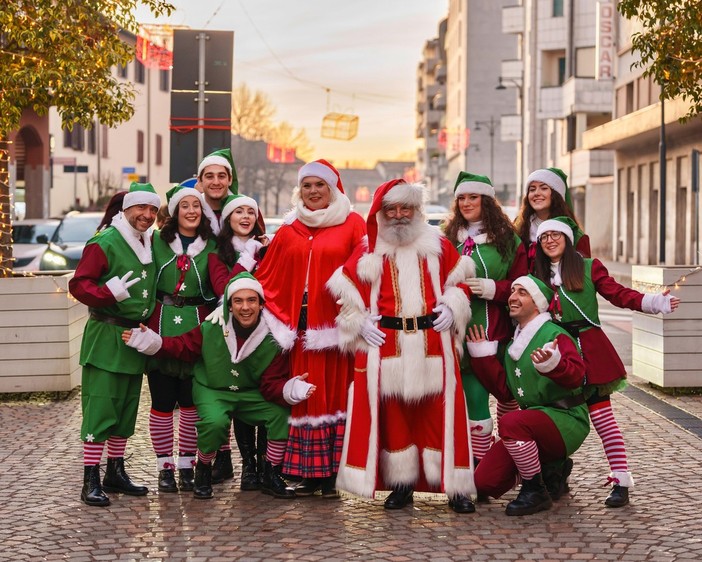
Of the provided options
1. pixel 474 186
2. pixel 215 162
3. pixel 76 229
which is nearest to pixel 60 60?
pixel 215 162

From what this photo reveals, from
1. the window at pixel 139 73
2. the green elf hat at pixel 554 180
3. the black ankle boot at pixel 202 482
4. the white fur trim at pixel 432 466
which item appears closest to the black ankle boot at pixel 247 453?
the black ankle boot at pixel 202 482

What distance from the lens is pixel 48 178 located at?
144 ft

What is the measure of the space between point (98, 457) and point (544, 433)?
106 inches

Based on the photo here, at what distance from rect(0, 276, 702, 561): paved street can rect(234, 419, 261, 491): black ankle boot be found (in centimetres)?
11

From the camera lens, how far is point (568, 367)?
23.2ft

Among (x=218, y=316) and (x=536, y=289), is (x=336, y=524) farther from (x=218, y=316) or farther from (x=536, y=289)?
(x=536, y=289)

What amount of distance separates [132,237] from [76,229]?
636 inches

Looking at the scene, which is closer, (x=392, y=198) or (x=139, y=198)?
(x=392, y=198)

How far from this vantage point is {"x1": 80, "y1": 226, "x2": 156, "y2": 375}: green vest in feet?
24.6

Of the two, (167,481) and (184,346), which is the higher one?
(184,346)

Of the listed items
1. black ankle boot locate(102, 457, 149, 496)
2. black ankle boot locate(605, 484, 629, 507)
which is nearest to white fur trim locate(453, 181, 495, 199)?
black ankle boot locate(605, 484, 629, 507)

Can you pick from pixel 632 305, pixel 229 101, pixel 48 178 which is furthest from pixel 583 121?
pixel 632 305

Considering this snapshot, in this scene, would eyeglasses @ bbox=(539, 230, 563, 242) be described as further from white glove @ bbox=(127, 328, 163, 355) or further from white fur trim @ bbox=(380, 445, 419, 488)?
white glove @ bbox=(127, 328, 163, 355)

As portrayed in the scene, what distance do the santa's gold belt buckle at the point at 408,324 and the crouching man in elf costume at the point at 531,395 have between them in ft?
1.41
